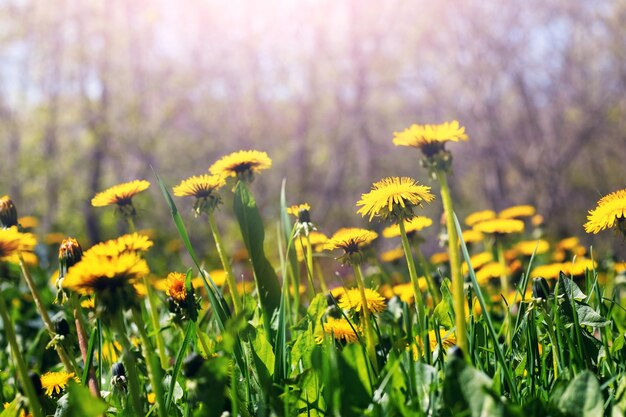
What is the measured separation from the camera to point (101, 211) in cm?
1144

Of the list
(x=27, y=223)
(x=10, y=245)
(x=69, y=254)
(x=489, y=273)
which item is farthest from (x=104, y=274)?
(x=27, y=223)

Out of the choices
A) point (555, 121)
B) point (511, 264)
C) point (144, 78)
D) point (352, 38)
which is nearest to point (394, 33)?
point (352, 38)

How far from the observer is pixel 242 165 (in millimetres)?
1653

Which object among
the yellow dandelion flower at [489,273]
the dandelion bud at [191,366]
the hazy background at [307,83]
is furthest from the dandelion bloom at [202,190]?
the hazy background at [307,83]

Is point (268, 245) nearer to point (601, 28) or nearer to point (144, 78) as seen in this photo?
Answer: point (144, 78)

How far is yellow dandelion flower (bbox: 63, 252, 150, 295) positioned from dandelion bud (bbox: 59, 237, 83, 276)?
31cm

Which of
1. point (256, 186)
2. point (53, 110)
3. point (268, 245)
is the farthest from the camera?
point (256, 186)

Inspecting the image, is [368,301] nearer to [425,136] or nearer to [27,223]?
[425,136]

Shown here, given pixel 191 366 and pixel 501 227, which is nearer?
pixel 191 366

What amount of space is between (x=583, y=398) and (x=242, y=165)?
1062mm


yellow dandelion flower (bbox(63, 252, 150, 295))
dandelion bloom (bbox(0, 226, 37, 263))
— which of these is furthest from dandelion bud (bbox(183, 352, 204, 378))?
dandelion bloom (bbox(0, 226, 37, 263))

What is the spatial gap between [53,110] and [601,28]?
435 inches

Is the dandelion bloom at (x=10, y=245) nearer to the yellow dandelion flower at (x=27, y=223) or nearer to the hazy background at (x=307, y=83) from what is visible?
the yellow dandelion flower at (x=27, y=223)

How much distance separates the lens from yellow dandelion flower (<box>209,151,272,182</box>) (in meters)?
1.62
